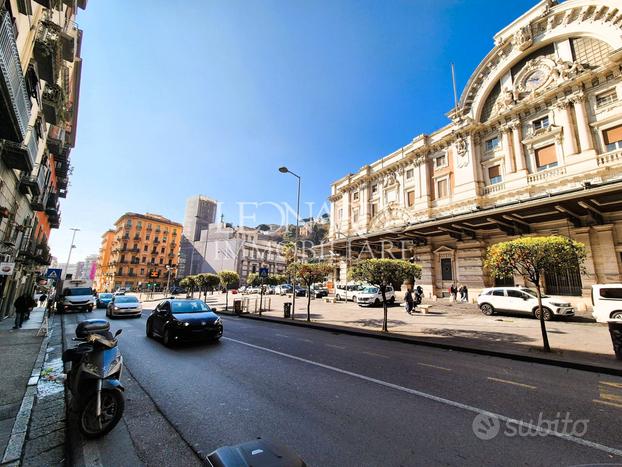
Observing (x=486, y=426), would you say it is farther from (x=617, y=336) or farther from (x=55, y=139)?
(x=55, y=139)

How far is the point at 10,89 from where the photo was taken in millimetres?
5879

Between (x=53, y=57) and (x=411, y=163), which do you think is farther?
(x=411, y=163)

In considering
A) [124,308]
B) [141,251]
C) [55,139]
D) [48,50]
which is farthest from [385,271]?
[141,251]

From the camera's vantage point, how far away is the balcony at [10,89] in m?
5.51

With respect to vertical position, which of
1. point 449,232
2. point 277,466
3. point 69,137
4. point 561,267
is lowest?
point 277,466

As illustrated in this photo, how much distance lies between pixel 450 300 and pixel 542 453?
71.4 feet

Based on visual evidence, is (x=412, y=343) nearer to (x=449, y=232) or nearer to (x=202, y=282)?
(x=449, y=232)

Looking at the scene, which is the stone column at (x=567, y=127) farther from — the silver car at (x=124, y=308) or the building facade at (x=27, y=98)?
the silver car at (x=124, y=308)

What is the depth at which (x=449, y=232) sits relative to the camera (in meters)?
24.0

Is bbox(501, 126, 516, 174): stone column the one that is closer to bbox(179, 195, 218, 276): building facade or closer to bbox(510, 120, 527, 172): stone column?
bbox(510, 120, 527, 172): stone column

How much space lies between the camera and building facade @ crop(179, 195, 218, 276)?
9144cm

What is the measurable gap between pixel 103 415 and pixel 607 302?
1808 centimetres

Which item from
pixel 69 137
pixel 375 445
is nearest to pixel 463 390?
pixel 375 445

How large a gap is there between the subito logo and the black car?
765cm
